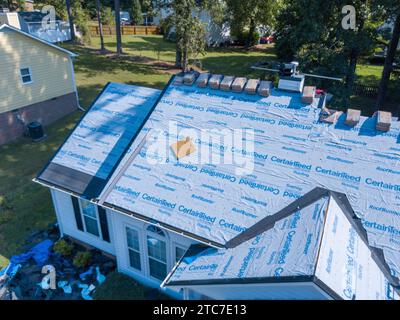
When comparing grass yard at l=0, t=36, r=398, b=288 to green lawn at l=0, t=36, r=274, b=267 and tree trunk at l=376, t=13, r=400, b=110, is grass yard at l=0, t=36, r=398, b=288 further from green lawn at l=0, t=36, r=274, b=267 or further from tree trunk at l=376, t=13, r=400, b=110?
tree trunk at l=376, t=13, r=400, b=110

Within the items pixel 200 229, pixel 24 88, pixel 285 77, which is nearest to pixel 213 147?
pixel 200 229

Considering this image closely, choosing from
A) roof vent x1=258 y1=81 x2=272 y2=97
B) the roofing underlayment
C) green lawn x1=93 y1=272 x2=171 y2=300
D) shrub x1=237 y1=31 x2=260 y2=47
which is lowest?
green lawn x1=93 y1=272 x2=171 y2=300

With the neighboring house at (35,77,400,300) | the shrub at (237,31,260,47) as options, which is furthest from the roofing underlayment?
the shrub at (237,31,260,47)


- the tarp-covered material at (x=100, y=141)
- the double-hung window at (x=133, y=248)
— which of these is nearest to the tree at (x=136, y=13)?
the tarp-covered material at (x=100, y=141)

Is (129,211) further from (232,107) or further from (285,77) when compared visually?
(285,77)

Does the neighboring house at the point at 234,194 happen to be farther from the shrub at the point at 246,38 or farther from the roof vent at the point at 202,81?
the shrub at the point at 246,38
